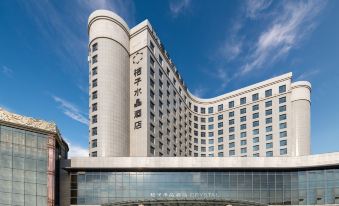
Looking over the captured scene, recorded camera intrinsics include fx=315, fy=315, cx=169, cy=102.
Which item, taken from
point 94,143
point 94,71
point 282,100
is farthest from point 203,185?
point 282,100

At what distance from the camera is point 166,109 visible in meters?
80.3

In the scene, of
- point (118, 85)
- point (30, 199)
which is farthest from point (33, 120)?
point (118, 85)

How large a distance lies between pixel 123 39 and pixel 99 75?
1123 centimetres

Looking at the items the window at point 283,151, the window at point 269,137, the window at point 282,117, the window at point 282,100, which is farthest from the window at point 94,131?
the window at point 282,100

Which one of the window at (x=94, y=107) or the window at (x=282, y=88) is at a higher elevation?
the window at (x=282, y=88)

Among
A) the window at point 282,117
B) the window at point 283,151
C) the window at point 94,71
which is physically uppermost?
the window at point 94,71

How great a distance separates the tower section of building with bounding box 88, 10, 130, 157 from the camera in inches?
2670

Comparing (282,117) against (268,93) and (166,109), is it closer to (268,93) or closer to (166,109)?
(268,93)

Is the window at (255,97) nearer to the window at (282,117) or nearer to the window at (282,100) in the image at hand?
the window at (282,100)

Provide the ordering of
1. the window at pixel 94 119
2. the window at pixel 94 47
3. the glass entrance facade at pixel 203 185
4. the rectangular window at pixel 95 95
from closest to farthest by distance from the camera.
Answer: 1. the glass entrance facade at pixel 203 185
2. the window at pixel 94 119
3. the rectangular window at pixel 95 95
4. the window at pixel 94 47

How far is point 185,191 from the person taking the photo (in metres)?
48.2

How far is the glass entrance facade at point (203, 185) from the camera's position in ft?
155

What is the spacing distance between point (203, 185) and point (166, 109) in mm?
34313

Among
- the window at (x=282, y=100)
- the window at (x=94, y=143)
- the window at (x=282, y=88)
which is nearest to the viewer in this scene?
the window at (x=94, y=143)
